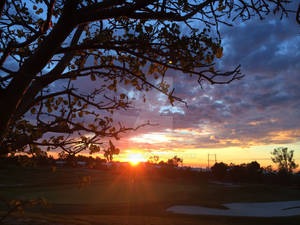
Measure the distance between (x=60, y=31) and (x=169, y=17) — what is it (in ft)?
5.47

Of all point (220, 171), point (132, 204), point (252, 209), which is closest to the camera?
point (132, 204)

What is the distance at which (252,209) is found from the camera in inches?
1199

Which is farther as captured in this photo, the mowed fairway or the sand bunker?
the sand bunker

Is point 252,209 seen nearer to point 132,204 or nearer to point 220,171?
point 132,204

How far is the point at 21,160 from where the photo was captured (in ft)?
15.7

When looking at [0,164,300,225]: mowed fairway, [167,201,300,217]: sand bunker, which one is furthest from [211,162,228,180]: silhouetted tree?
[167,201,300,217]: sand bunker

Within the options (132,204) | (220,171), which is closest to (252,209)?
(132,204)

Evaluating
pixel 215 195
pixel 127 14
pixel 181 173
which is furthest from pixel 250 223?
pixel 181 173

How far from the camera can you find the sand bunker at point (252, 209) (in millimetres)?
25934

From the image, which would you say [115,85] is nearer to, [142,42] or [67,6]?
[142,42]

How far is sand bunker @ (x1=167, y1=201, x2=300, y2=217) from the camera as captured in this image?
25934 millimetres

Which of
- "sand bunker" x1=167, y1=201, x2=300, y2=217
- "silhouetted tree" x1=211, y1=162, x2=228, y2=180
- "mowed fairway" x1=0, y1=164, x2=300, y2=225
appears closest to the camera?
"mowed fairway" x1=0, y1=164, x2=300, y2=225

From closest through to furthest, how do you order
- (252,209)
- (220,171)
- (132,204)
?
(132,204), (252,209), (220,171)

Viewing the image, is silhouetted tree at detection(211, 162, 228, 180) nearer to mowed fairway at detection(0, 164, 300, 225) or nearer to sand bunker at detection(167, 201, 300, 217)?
mowed fairway at detection(0, 164, 300, 225)
